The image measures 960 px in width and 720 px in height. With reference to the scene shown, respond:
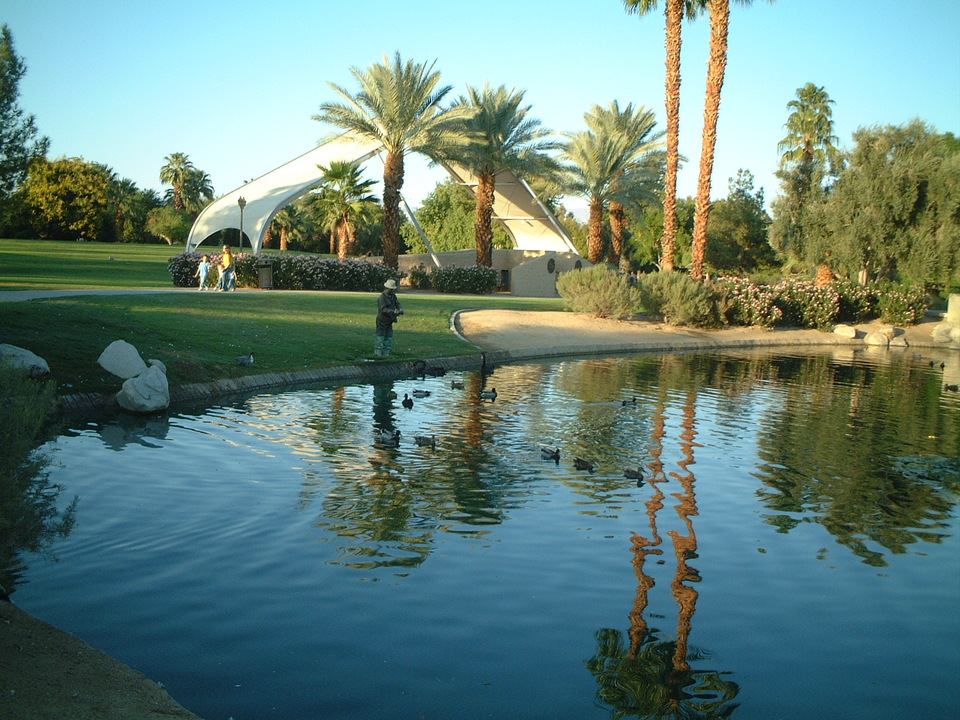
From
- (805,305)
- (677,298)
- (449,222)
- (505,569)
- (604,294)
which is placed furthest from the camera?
(449,222)

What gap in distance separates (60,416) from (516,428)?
6.80 metres

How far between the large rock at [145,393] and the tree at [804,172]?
126 feet

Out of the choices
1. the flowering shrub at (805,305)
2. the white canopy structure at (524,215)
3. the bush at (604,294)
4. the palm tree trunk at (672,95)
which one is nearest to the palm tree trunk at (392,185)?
the bush at (604,294)

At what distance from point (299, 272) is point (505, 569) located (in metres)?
33.5

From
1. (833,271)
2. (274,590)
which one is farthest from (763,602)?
(833,271)

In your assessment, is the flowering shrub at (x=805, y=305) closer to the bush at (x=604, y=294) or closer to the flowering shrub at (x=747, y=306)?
the flowering shrub at (x=747, y=306)

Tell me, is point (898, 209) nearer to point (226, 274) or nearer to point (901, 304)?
point (901, 304)

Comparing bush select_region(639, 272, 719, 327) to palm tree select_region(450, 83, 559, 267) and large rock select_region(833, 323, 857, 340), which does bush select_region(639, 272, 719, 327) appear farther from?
palm tree select_region(450, 83, 559, 267)

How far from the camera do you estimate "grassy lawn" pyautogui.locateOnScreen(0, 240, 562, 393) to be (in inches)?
639

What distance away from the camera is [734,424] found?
15812 millimetres

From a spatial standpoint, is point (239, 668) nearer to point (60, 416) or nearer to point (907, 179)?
point (60, 416)

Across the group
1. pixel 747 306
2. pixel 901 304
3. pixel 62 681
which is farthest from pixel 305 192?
pixel 62 681

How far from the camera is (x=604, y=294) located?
33844 mm

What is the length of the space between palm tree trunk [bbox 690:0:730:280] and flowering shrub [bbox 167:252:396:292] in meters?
14.6
